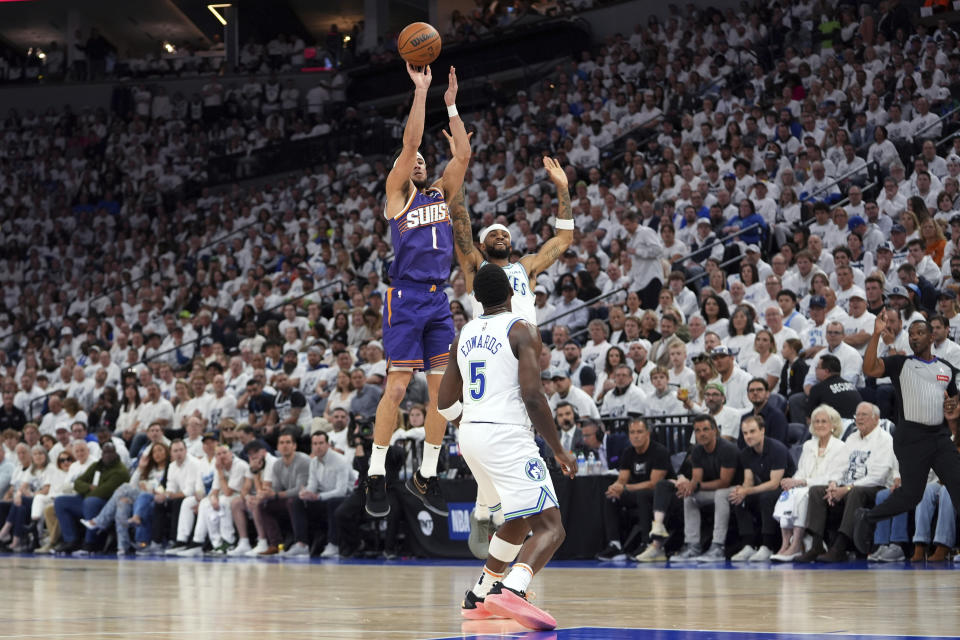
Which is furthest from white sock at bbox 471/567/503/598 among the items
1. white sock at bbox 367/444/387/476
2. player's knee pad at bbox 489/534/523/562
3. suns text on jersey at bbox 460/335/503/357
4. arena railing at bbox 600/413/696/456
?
arena railing at bbox 600/413/696/456

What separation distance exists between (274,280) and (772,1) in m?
10.3

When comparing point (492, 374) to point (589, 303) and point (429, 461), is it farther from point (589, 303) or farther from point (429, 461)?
point (589, 303)

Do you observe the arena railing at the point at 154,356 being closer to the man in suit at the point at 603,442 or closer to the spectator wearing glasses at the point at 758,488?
the man in suit at the point at 603,442

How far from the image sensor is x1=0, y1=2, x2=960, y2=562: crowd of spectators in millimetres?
12805

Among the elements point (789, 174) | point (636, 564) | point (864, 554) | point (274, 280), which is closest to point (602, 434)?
point (636, 564)

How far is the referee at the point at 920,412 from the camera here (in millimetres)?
10203

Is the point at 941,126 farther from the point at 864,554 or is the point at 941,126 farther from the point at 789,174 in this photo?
the point at 864,554

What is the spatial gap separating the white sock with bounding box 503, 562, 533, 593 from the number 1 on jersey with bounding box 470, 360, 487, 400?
90 cm

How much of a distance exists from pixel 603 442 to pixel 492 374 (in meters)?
7.22

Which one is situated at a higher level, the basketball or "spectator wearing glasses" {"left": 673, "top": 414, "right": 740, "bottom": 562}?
the basketball

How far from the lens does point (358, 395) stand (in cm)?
1614

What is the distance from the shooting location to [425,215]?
868cm

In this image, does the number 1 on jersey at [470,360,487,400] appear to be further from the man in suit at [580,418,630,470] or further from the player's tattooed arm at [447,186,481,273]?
the man in suit at [580,418,630,470]

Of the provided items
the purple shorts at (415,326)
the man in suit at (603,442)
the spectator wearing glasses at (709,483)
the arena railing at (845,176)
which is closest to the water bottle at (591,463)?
the man in suit at (603,442)
